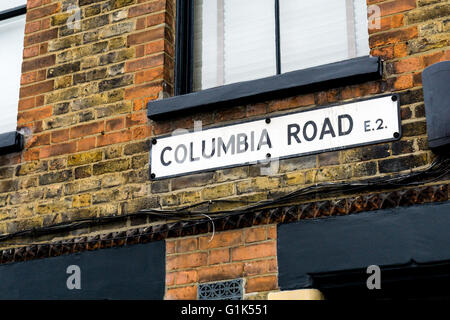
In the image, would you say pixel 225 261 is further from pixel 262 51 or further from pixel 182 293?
pixel 262 51

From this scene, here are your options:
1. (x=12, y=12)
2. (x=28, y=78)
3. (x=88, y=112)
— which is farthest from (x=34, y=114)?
(x=12, y=12)

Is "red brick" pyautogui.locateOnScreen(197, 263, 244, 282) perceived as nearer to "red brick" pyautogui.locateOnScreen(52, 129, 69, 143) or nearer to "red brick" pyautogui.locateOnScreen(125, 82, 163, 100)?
"red brick" pyautogui.locateOnScreen(125, 82, 163, 100)

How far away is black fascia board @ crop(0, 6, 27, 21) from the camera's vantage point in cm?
630

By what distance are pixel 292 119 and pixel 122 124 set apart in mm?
1239

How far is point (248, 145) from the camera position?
16.3 ft

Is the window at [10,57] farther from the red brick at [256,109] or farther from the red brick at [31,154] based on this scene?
the red brick at [256,109]

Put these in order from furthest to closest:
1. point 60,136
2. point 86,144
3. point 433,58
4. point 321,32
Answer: point 60,136 < point 86,144 < point 321,32 < point 433,58

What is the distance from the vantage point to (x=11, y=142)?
5.65 meters

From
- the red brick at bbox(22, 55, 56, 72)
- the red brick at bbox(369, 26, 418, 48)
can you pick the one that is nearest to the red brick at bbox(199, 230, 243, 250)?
the red brick at bbox(369, 26, 418, 48)

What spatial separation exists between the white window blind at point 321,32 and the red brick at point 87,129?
4.35 ft

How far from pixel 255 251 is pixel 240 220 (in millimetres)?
213
